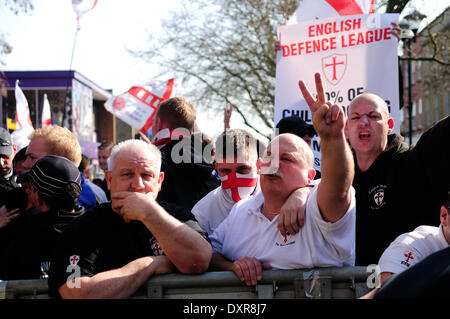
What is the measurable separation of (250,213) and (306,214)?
40cm

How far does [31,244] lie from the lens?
2811mm

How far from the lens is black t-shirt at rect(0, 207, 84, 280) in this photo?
2.75 metres

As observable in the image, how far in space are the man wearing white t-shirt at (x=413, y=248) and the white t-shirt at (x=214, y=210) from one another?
1.30 metres

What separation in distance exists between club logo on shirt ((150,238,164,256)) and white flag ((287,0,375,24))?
4095 millimetres

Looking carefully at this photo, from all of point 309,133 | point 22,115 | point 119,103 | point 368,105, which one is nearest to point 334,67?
point 309,133

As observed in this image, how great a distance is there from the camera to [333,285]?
2365mm

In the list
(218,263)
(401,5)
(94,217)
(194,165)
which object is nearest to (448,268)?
(218,263)

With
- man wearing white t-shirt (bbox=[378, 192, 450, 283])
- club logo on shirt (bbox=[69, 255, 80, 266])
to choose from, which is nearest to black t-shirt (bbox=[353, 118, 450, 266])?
man wearing white t-shirt (bbox=[378, 192, 450, 283])

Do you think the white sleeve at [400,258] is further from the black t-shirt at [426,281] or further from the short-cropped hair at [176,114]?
the short-cropped hair at [176,114]

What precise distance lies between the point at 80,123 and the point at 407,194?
35071 mm

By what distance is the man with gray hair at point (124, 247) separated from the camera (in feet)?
7.73

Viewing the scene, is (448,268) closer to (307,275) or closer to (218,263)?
(307,275)

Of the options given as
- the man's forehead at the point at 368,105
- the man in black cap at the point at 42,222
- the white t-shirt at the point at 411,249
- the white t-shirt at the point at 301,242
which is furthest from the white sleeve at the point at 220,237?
the man's forehead at the point at 368,105

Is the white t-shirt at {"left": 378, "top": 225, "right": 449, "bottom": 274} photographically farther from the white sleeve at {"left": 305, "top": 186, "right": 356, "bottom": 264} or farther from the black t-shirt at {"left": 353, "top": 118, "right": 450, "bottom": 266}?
the black t-shirt at {"left": 353, "top": 118, "right": 450, "bottom": 266}
